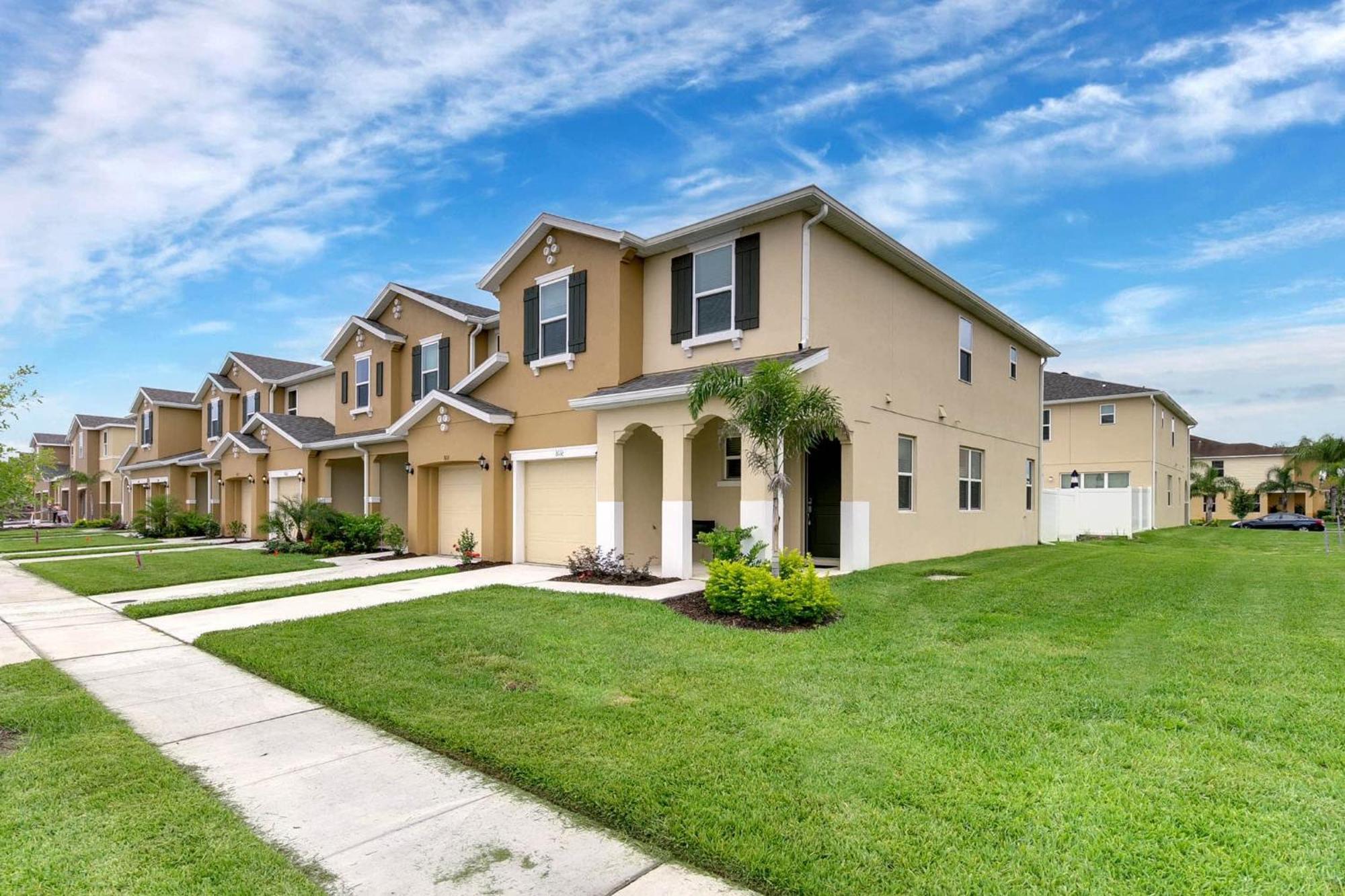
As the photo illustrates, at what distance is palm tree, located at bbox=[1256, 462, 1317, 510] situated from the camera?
4456 centimetres

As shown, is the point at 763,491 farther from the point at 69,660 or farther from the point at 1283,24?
the point at 1283,24

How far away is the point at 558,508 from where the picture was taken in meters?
14.5

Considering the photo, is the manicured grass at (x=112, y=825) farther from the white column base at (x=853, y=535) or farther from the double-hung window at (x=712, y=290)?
the white column base at (x=853, y=535)

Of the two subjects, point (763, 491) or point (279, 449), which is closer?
point (763, 491)

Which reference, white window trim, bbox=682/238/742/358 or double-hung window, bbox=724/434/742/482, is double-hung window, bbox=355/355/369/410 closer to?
double-hung window, bbox=724/434/742/482

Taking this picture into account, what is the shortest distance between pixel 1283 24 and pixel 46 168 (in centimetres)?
2160

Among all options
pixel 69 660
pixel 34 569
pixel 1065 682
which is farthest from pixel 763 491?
pixel 34 569

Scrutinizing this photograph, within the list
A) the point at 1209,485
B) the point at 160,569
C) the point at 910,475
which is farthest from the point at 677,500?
the point at 1209,485

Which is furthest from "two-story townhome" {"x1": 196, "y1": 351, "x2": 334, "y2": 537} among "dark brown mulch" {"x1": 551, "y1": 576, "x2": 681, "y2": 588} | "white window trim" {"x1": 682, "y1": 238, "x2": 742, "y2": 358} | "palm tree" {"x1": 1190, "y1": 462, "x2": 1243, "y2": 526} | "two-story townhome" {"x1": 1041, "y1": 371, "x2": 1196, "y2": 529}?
"palm tree" {"x1": 1190, "y1": 462, "x2": 1243, "y2": 526}

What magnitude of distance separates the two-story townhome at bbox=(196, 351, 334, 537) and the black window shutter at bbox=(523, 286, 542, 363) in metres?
12.1

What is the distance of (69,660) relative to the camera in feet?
23.7

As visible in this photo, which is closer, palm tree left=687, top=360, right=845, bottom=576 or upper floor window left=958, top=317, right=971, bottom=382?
palm tree left=687, top=360, right=845, bottom=576

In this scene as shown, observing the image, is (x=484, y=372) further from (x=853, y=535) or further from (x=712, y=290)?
(x=853, y=535)

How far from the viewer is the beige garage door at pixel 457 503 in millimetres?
16344
